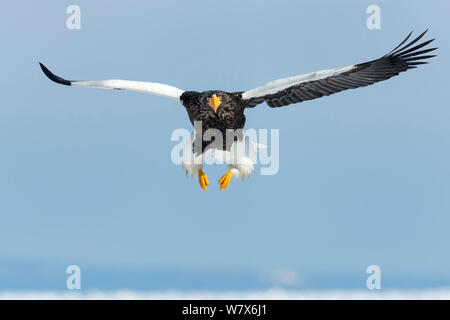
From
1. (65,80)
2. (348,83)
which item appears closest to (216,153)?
(348,83)

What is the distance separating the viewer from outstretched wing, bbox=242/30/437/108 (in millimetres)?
11125

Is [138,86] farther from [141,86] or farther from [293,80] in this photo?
[293,80]

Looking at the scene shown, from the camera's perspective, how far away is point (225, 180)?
472 inches

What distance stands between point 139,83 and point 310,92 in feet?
10.4

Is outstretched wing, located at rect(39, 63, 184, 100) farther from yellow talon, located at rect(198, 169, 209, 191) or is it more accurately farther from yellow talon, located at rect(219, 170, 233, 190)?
yellow talon, located at rect(219, 170, 233, 190)

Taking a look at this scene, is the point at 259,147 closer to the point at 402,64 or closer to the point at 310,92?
the point at 310,92

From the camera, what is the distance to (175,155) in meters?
12.4

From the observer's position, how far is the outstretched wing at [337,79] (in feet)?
36.5

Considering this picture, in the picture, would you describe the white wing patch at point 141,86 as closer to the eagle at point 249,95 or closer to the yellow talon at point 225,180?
the eagle at point 249,95

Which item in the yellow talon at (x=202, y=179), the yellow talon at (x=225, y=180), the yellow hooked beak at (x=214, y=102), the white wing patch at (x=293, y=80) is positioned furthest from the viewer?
the yellow talon at (x=202, y=179)

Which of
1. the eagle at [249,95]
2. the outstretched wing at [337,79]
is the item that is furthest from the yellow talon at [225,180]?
the outstretched wing at [337,79]

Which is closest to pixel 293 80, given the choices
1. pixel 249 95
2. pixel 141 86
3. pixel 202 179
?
pixel 249 95

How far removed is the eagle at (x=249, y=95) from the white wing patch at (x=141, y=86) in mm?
18

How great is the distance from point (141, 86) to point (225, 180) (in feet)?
7.69
